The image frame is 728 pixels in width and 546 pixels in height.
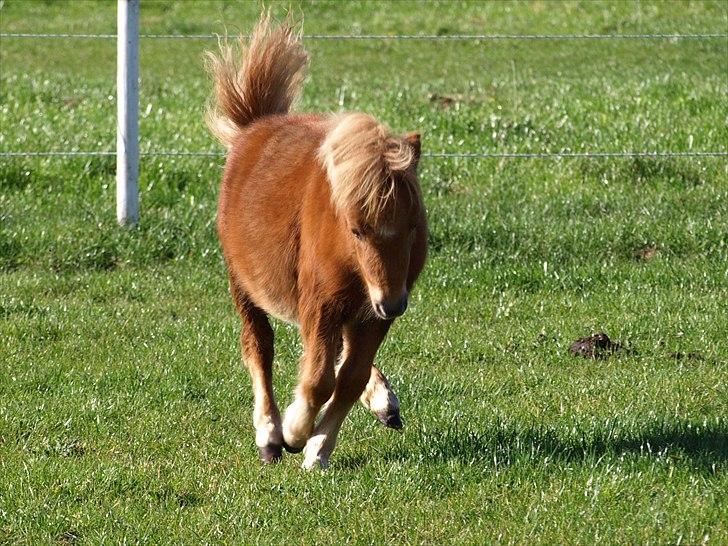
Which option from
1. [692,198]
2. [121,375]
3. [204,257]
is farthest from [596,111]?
[121,375]

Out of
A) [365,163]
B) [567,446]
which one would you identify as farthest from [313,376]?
[567,446]

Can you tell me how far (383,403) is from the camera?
5.84 m

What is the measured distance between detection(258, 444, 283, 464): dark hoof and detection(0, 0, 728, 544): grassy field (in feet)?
0.24

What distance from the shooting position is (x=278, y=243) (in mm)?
5586

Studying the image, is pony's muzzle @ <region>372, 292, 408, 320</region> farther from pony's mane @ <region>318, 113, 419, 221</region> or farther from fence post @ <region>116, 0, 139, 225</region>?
fence post @ <region>116, 0, 139, 225</region>

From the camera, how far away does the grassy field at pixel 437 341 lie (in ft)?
15.7

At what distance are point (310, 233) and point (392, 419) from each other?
43.6 inches

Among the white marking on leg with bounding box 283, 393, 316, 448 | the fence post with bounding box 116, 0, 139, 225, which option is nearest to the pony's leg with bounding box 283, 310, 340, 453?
the white marking on leg with bounding box 283, 393, 316, 448

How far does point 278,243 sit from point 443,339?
2096mm

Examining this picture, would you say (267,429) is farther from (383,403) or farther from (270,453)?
(383,403)

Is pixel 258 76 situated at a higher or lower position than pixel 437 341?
higher

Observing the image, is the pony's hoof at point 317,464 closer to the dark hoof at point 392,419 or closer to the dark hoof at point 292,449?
the dark hoof at point 292,449

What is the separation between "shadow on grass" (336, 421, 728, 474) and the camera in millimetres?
5219

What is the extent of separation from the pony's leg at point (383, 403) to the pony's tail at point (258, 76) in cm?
166
